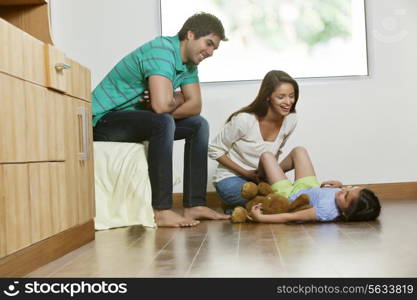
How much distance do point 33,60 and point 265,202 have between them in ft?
4.42

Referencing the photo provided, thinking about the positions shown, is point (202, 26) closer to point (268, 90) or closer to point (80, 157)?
point (268, 90)

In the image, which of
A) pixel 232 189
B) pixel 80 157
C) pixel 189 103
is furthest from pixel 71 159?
pixel 232 189

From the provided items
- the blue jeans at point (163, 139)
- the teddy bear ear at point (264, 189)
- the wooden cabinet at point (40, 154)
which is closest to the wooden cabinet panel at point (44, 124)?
the wooden cabinet at point (40, 154)

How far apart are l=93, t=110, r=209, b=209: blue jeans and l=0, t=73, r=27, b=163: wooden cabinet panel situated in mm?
1037

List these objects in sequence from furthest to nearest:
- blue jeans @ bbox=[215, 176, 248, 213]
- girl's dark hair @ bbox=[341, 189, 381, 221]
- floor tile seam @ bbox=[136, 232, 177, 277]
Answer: blue jeans @ bbox=[215, 176, 248, 213] < girl's dark hair @ bbox=[341, 189, 381, 221] < floor tile seam @ bbox=[136, 232, 177, 277]

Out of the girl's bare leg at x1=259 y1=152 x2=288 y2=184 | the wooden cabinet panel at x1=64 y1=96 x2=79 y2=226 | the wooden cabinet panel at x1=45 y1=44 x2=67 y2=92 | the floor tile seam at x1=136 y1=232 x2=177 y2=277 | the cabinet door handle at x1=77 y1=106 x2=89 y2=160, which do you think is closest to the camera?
the floor tile seam at x1=136 y1=232 x2=177 y2=277

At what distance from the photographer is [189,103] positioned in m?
2.91

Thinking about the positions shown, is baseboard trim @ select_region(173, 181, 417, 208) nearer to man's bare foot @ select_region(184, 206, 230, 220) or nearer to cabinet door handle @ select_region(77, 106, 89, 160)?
man's bare foot @ select_region(184, 206, 230, 220)

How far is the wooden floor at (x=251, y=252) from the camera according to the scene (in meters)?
1.56

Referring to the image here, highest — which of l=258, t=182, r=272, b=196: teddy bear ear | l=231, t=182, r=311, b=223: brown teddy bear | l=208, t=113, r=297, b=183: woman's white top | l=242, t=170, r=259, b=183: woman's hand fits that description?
l=208, t=113, r=297, b=183: woman's white top

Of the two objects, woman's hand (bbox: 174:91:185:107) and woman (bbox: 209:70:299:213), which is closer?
woman's hand (bbox: 174:91:185:107)

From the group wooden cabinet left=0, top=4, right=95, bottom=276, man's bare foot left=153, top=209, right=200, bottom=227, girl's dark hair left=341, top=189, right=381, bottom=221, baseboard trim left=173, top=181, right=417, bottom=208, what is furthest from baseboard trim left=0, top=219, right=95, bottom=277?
baseboard trim left=173, top=181, right=417, bottom=208

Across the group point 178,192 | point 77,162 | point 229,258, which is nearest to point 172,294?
point 229,258

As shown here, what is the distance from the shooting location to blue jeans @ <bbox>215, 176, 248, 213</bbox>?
3.11 metres
